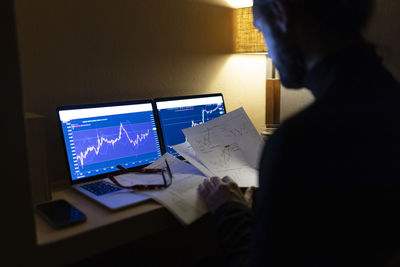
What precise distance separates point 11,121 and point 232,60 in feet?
4.21

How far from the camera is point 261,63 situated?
6.43 ft

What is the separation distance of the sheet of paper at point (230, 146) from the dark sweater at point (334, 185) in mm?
452

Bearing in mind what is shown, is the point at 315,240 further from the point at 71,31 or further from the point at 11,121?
the point at 71,31

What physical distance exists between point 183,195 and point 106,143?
1.19 ft

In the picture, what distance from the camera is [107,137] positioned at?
1147 millimetres

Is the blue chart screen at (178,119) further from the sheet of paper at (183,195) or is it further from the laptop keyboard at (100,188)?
the laptop keyboard at (100,188)

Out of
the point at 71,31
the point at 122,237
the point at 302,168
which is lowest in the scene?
the point at 122,237

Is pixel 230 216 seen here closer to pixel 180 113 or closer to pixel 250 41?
pixel 180 113

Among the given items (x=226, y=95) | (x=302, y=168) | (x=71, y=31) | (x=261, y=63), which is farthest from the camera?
(x=261, y=63)

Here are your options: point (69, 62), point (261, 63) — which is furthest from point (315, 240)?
point (261, 63)

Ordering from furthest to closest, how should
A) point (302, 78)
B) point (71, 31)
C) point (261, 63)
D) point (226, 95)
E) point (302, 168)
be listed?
point (261, 63)
point (226, 95)
point (71, 31)
point (302, 78)
point (302, 168)

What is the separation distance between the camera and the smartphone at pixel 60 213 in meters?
0.77

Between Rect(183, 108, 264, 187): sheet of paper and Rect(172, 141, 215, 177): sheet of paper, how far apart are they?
0.01 meters

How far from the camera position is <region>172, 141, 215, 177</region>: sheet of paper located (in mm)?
1075
